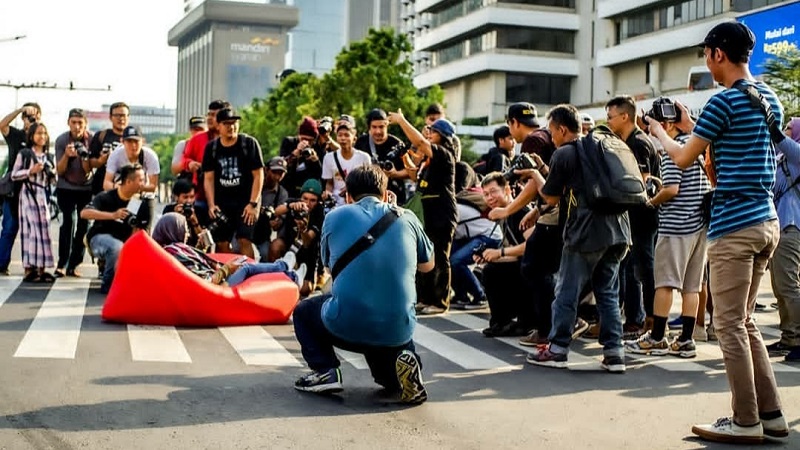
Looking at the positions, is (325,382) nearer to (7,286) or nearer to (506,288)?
(506,288)

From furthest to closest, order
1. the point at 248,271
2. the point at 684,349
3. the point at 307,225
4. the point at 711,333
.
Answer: the point at 307,225 < the point at 248,271 < the point at 711,333 < the point at 684,349

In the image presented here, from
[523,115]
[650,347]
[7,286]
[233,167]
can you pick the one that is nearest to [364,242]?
[650,347]

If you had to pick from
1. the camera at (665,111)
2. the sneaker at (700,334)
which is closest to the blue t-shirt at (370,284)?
the camera at (665,111)

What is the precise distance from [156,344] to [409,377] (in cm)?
291

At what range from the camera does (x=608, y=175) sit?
795 cm

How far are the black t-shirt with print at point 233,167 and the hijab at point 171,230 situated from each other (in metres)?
1.34

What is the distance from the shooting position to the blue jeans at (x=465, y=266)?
1205 cm

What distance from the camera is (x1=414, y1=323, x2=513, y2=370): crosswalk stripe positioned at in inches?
330

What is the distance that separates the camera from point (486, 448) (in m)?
5.69

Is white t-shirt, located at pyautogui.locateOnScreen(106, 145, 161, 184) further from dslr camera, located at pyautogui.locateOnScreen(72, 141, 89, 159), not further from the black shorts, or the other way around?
the black shorts

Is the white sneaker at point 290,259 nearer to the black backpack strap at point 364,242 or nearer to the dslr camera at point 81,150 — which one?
the dslr camera at point 81,150

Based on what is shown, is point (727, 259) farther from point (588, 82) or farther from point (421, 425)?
point (588, 82)

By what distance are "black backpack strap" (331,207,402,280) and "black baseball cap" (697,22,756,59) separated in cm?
224

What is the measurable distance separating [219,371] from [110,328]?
232 cm
